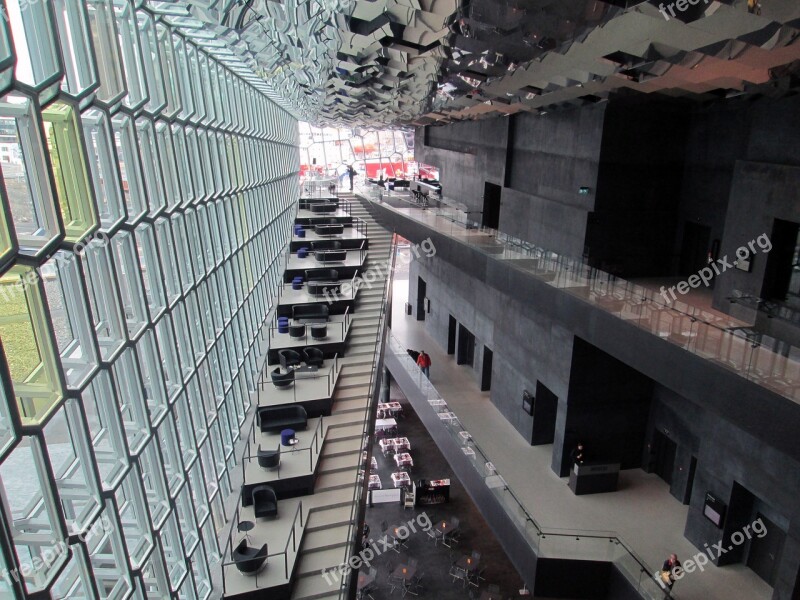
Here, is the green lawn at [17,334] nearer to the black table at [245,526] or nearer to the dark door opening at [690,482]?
the black table at [245,526]

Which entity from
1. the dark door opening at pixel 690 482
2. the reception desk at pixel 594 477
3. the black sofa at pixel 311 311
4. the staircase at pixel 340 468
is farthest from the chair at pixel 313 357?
the dark door opening at pixel 690 482

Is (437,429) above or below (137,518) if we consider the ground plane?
below

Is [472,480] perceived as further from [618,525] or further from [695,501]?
[695,501]

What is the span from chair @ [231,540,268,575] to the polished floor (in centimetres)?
777

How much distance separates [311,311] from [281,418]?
6.41 metres

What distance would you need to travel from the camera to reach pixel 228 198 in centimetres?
1515

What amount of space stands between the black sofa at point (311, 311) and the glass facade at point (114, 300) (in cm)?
536

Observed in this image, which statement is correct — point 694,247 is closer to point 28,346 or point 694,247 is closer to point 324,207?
point 28,346

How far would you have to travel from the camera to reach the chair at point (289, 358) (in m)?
16.9

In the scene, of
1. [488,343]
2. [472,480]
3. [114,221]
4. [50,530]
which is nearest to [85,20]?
[114,221]

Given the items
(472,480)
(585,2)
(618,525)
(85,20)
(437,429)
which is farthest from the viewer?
(437,429)

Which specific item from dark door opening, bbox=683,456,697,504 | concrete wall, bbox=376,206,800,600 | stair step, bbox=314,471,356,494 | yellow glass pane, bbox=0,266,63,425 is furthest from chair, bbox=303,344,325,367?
yellow glass pane, bbox=0,266,63,425

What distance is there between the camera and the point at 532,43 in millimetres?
10508

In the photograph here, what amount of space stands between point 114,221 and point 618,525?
45.0 ft
